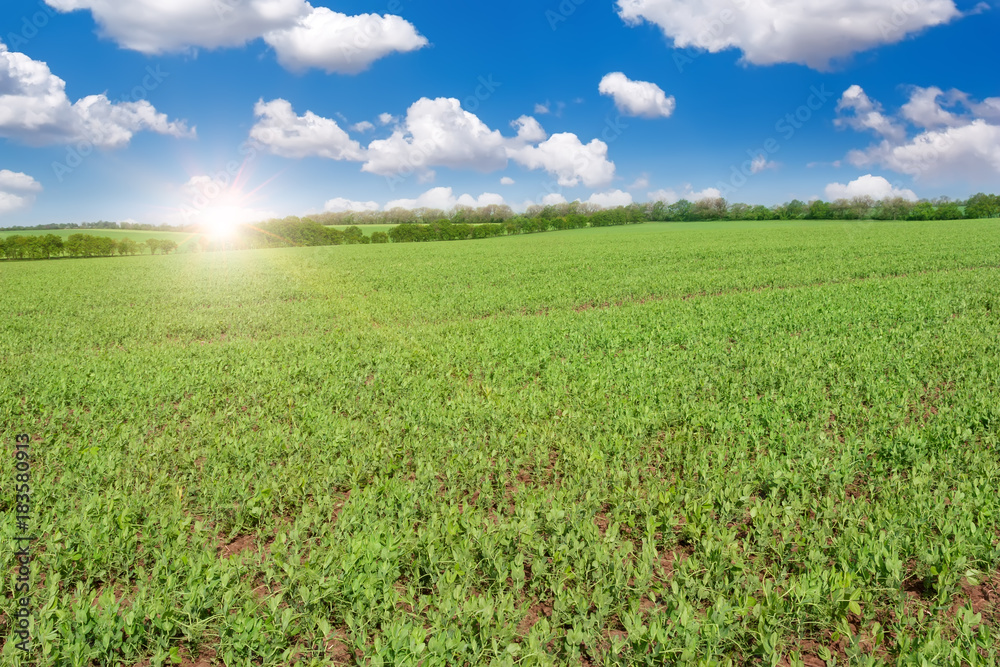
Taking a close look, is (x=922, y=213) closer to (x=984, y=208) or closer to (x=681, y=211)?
(x=984, y=208)

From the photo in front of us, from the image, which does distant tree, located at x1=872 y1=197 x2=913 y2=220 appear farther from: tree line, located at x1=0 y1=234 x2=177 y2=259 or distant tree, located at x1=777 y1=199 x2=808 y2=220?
tree line, located at x1=0 y1=234 x2=177 y2=259

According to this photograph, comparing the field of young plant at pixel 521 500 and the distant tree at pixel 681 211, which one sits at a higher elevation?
the distant tree at pixel 681 211

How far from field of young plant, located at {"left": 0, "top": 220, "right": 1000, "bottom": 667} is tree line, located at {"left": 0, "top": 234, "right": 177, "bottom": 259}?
76.6 m

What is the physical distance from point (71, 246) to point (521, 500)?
9103 cm

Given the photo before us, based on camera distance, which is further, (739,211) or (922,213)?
(739,211)

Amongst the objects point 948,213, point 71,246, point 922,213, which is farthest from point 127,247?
point 948,213

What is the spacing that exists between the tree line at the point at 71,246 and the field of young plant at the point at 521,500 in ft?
251

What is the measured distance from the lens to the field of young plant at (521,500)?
3635 millimetres

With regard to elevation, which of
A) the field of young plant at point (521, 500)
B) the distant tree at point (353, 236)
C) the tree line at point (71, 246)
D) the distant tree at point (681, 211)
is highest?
the distant tree at point (681, 211)

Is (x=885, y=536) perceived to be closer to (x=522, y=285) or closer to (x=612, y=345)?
(x=612, y=345)

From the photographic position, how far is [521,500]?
5285 mm

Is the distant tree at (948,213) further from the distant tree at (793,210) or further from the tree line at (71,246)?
the tree line at (71,246)

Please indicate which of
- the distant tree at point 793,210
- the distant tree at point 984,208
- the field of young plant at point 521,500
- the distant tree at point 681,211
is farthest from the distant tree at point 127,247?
the distant tree at point 984,208

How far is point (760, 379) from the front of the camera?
8789 mm
